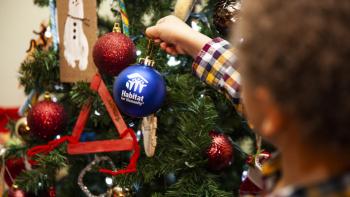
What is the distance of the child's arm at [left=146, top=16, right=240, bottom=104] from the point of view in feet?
2.34

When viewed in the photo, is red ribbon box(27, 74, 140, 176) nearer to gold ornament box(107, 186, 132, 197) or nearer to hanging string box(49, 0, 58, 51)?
gold ornament box(107, 186, 132, 197)

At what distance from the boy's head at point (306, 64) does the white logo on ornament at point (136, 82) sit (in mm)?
437

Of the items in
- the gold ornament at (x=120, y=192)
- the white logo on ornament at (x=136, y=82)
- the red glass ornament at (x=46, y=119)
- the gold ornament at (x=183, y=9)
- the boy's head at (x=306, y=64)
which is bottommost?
the gold ornament at (x=120, y=192)

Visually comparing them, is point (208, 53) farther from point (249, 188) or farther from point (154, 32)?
point (249, 188)

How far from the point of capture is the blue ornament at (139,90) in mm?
830

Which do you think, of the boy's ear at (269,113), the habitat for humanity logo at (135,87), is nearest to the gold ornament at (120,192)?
the habitat for humanity logo at (135,87)

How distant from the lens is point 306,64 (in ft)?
1.24

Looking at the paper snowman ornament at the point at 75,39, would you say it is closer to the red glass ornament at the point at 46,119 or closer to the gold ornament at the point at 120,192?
the red glass ornament at the point at 46,119

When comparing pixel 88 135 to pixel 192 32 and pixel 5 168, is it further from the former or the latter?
pixel 192 32

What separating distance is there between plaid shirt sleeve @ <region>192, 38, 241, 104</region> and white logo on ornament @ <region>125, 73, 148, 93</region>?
0.12 meters

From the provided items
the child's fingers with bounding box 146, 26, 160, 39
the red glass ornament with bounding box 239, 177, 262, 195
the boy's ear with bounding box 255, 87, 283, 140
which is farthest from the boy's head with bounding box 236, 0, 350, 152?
the child's fingers with bounding box 146, 26, 160, 39

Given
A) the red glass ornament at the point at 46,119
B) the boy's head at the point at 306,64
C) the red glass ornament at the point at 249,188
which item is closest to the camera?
the boy's head at the point at 306,64

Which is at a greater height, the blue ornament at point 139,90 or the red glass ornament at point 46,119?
the blue ornament at point 139,90

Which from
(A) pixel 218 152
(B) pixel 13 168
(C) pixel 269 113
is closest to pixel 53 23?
(B) pixel 13 168
